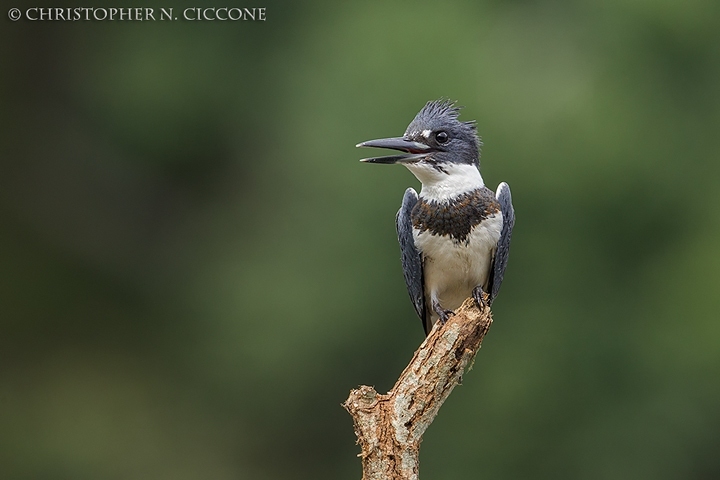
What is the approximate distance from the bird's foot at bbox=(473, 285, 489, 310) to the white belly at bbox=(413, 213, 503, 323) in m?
0.11

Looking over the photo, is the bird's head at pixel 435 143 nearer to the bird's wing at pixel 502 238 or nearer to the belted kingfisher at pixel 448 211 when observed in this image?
the belted kingfisher at pixel 448 211

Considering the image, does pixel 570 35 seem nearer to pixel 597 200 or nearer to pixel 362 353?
pixel 597 200

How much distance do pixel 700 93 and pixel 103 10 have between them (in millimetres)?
5460

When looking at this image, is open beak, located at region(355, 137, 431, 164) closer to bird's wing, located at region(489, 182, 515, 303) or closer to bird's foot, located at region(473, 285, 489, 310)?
bird's wing, located at region(489, 182, 515, 303)

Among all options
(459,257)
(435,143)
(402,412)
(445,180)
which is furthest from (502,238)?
(402,412)

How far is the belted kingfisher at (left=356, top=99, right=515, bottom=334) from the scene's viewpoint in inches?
191

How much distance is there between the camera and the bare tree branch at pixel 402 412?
3.81 metres

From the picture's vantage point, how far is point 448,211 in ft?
16.0

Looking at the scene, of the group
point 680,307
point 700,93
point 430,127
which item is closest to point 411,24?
point 700,93

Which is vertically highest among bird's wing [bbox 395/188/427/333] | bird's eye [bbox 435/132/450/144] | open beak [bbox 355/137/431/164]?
bird's eye [bbox 435/132/450/144]

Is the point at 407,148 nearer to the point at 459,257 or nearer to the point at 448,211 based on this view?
the point at 448,211

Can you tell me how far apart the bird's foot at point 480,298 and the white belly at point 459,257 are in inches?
4.4

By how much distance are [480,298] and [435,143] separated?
0.77 m

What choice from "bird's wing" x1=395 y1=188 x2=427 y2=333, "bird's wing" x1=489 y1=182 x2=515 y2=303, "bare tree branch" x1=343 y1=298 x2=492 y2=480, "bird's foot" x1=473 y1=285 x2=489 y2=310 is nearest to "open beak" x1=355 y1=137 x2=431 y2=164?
"bird's wing" x1=395 y1=188 x2=427 y2=333
